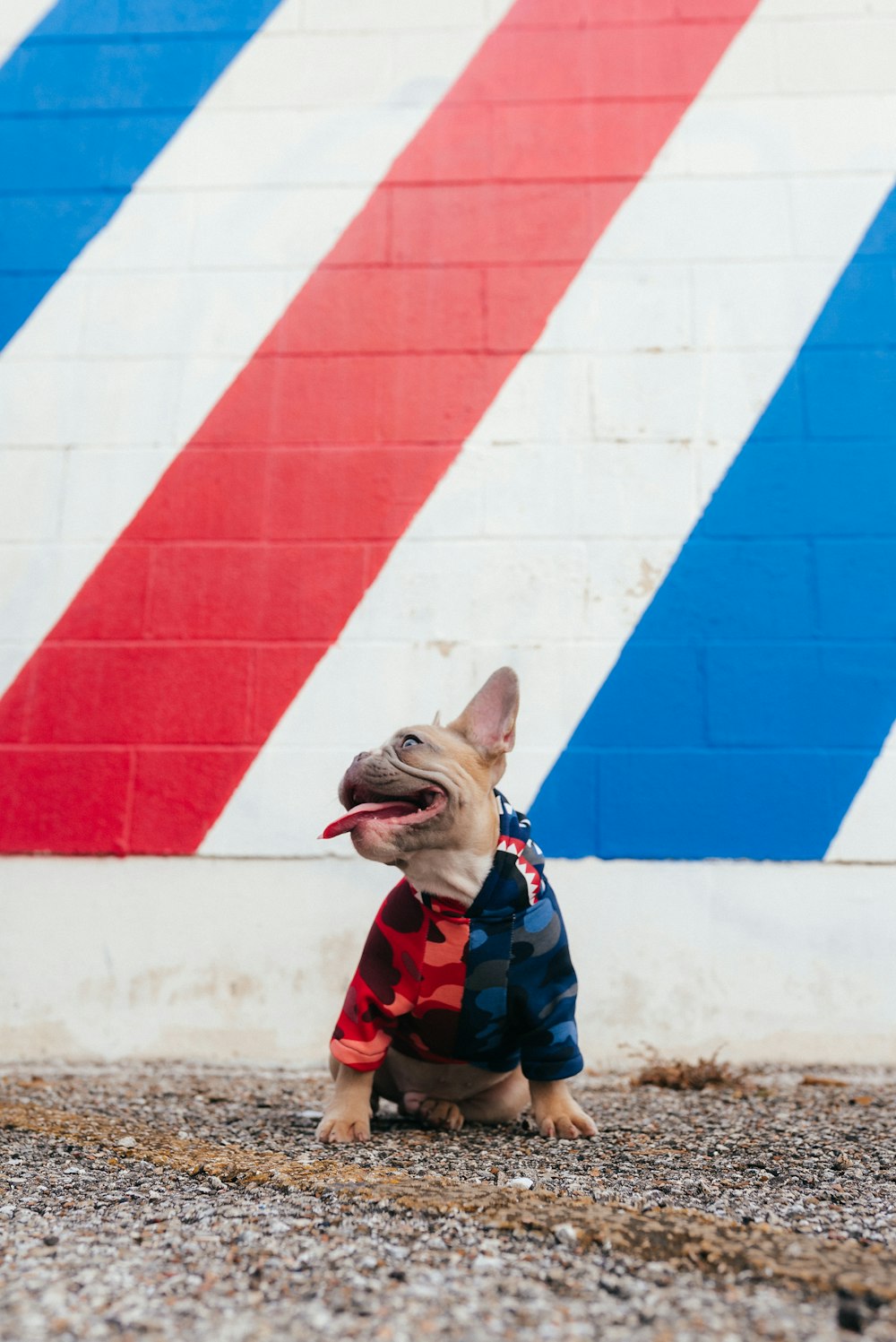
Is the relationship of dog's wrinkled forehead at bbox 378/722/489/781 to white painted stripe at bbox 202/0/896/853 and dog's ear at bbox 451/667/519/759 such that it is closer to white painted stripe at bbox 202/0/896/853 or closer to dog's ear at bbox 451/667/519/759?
dog's ear at bbox 451/667/519/759

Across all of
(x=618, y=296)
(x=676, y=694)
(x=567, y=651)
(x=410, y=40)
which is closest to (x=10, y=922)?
(x=567, y=651)

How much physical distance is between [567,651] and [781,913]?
37.7 inches

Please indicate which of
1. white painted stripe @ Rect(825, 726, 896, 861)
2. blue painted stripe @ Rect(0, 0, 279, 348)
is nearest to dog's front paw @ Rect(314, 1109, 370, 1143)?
white painted stripe @ Rect(825, 726, 896, 861)

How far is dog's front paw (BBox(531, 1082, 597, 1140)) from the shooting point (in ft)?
5.83

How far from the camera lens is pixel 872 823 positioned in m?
2.71

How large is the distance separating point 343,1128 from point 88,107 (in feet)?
11.0

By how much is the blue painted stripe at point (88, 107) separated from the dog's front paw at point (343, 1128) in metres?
2.76

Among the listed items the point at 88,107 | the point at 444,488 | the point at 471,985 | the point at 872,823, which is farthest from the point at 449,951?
the point at 88,107

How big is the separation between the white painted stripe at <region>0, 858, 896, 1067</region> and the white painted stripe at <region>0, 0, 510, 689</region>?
37.2 inches

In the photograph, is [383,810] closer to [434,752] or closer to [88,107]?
[434,752]

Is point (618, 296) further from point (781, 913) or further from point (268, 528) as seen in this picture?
point (781, 913)

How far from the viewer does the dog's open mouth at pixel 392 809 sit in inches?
69.5

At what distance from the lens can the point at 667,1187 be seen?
134cm

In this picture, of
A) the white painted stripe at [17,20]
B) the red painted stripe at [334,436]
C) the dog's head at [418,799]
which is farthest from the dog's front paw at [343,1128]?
the white painted stripe at [17,20]
